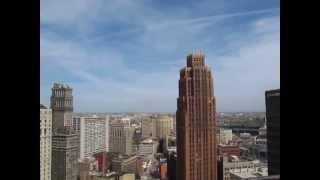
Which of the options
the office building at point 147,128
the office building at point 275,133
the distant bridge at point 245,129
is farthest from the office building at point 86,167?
the office building at point 275,133

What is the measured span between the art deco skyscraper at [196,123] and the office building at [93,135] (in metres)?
0.77

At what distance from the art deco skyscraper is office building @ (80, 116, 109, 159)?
0.77 m

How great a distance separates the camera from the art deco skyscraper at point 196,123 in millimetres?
3461

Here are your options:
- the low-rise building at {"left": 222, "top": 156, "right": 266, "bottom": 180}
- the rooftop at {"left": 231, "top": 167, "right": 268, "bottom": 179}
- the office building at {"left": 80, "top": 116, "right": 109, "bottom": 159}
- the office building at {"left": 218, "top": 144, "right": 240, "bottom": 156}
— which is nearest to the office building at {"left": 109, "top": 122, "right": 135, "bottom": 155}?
the office building at {"left": 80, "top": 116, "right": 109, "bottom": 159}

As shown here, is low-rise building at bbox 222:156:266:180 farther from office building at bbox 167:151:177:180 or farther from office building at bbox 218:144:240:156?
office building at bbox 167:151:177:180

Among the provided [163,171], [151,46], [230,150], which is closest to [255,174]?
[230,150]

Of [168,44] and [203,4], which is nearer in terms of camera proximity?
[203,4]

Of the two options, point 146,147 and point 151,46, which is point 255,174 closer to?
point 146,147

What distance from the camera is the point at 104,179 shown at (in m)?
2.70

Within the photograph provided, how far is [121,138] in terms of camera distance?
3.54 meters
